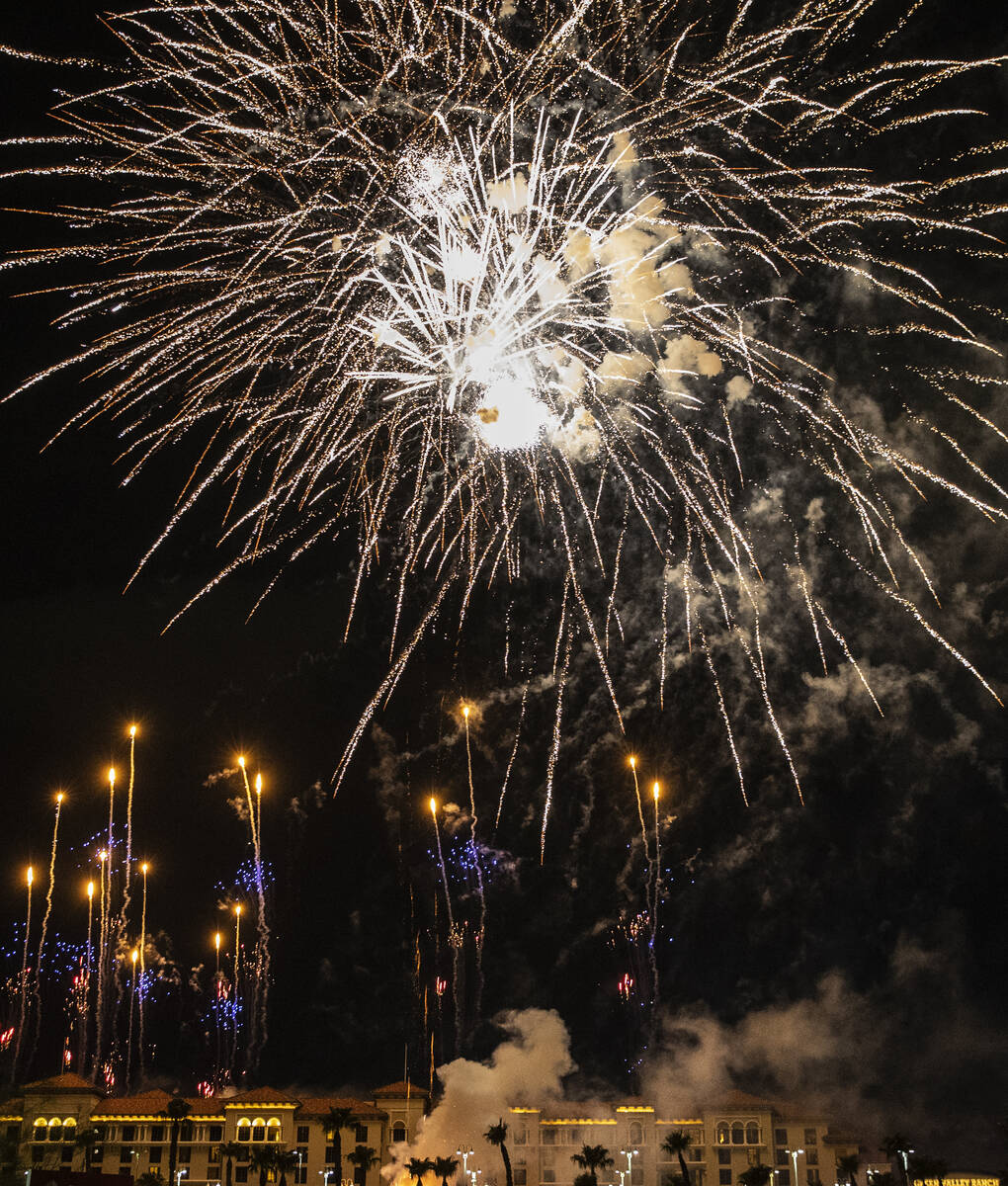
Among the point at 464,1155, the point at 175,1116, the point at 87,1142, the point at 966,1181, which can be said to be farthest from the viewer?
the point at 966,1181

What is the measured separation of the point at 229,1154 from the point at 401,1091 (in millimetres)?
10191

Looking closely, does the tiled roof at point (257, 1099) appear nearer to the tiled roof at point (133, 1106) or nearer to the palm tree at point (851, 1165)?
the tiled roof at point (133, 1106)

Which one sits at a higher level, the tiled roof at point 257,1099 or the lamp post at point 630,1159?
the tiled roof at point 257,1099

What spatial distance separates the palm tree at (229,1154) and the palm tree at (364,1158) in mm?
5533

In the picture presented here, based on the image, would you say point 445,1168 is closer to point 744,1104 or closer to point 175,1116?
point 175,1116

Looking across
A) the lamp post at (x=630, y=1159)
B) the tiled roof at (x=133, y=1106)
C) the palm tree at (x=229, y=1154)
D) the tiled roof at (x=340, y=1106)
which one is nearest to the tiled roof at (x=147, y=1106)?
the tiled roof at (x=133, y=1106)

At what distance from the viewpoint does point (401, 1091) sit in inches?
2431

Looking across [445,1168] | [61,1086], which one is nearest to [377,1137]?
[445,1168]

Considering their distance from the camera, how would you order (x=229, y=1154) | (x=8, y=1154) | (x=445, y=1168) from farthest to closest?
(x=229, y=1154) < (x=445, y=1168) < (x=8, y=1154)

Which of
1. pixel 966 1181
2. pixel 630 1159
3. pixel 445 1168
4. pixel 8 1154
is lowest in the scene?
pixel 966 1181

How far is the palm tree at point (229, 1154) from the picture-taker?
54.9 meters

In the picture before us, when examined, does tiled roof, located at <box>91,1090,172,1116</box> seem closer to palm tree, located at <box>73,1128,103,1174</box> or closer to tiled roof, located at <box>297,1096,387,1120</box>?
palm tree, located at <box>73,1128,103,1174</box>

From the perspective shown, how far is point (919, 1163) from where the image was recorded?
164 feet

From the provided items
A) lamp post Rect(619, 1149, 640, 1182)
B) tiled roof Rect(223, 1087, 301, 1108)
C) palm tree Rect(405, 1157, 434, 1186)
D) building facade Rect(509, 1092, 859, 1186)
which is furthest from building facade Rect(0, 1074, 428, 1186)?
lamp post Rect(619, 1149, 640, 1182)
